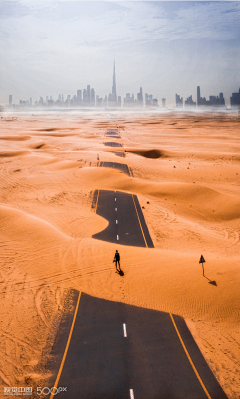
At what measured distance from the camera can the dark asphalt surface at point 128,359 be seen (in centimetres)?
1018

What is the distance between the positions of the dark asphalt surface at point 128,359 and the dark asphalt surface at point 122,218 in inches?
335

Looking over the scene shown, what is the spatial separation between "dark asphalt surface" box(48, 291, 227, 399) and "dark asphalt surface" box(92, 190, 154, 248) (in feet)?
27.9

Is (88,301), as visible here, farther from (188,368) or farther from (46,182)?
(46,182)

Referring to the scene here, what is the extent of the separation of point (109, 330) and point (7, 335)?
5.28m

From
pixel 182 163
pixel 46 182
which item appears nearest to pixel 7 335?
pixel 46 182

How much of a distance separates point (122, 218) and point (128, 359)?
646 inches

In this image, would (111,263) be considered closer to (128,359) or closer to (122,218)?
(128,359)

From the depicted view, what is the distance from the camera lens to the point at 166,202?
107 feet

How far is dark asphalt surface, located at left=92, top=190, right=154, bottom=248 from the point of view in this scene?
22.7 m

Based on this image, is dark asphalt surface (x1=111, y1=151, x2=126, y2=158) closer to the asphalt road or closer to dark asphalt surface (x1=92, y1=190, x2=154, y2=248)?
dark asphalt surface (x1=92, y1=190, x2=154, y2=248)
